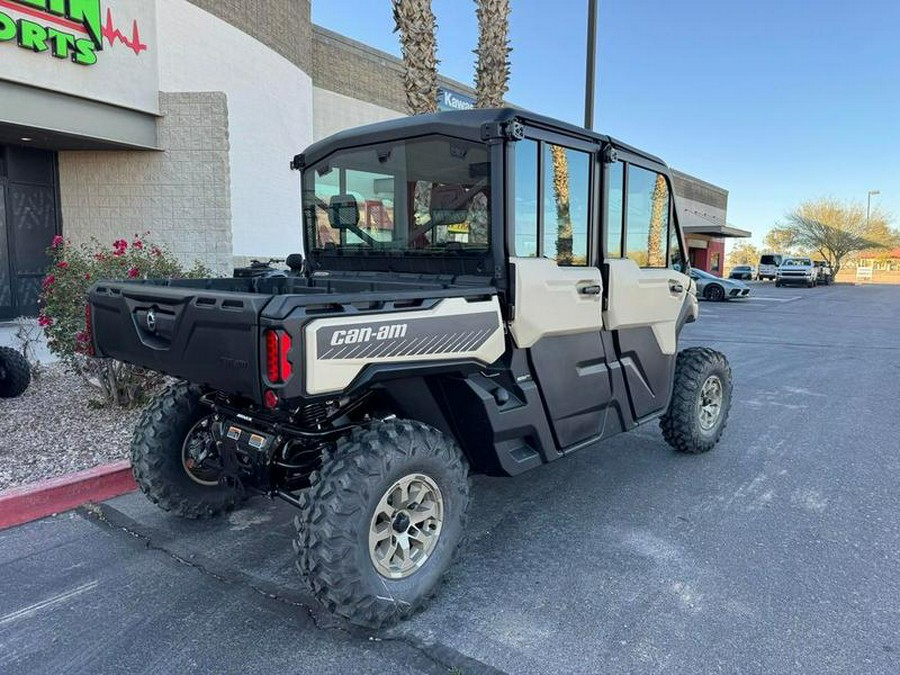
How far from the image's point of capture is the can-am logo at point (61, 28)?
9.32 metres

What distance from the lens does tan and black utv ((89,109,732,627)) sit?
2656mm

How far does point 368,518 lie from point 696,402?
11.1 ft

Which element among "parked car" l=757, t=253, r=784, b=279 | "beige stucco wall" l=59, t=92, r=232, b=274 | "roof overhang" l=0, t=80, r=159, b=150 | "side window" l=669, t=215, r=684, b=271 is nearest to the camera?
"side window" l=669, t=215, r=684, b=271

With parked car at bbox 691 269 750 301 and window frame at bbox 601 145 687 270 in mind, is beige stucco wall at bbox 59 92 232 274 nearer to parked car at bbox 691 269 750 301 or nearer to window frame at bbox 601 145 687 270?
window frame at bbox 601 145 687 270

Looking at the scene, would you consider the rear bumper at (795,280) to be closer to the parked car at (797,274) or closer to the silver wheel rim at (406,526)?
the parked car at (797,274)

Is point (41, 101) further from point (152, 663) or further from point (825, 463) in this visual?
point (825, 463)

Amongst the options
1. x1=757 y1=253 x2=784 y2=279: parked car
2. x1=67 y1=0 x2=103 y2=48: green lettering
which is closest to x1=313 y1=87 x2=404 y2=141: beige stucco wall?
x1=67 y1=0 x2=103 y2=48: green lettering

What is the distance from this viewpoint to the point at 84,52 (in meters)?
10.2

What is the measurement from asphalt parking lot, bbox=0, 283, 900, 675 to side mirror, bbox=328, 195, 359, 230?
199 cm

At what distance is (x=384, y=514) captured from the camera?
291cm

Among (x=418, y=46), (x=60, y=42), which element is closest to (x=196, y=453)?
(x=418, y=46)

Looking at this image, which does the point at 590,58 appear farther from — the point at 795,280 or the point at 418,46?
the point at 795,280

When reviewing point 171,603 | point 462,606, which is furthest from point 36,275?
point 462,606

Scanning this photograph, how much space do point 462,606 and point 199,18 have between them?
12824 mm
